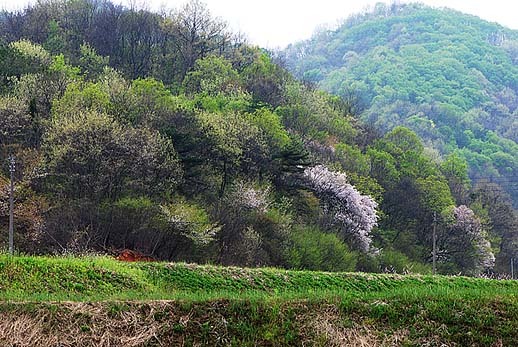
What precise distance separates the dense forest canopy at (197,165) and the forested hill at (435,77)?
26.7 m

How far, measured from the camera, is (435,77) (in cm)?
13188

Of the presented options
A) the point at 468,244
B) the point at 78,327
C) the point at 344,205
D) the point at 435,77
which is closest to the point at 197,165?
the point at 344,205

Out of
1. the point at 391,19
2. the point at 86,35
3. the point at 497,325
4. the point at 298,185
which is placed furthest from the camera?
the point at 391,19

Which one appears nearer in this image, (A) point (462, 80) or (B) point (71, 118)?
(B) point (71, 118)

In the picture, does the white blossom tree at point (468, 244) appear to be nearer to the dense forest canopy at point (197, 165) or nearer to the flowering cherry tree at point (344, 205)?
the dense forest canopy at point (197, 165)

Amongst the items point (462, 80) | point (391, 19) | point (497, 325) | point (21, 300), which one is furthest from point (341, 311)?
point (391, 19)

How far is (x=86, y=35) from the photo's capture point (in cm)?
7206

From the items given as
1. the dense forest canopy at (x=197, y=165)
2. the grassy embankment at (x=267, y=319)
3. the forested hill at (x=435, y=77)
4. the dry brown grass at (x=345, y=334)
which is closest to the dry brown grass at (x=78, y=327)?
the grassy embankment at (x=267, y=319)

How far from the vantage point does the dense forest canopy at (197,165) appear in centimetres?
3575

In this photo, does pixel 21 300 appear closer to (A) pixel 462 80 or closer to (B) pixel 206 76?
(B) pixel 206 76

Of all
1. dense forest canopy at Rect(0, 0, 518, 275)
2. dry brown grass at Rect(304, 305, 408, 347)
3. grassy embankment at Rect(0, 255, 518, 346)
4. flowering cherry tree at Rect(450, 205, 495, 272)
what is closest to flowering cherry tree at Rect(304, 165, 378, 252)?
dense forest canopy at Rect(0, 0, 518, 275)

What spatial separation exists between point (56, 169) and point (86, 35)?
39.1 metres

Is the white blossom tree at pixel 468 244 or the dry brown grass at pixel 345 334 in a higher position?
the dry brown grass at pixel 345 334

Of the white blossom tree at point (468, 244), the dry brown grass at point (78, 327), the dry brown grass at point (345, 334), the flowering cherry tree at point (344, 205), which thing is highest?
the dry brown grass at point (345, 334)
